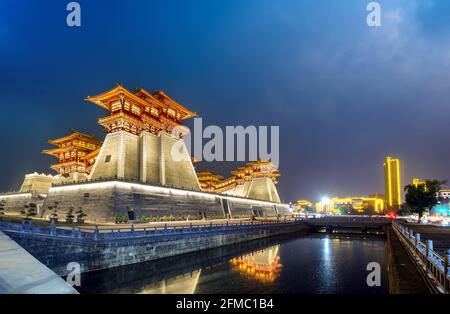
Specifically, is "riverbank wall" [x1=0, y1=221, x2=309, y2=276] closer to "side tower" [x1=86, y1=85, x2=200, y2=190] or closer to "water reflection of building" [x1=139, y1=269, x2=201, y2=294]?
"water reflection of building" [x1=139, y1=269, x2=201, y2=294]

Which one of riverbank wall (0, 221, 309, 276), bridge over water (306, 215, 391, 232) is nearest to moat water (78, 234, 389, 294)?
riverbank wall (0, 221, 309, 276)

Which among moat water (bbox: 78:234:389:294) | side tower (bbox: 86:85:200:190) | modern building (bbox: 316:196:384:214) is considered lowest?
modern building (bbox: 316:196:384:214)

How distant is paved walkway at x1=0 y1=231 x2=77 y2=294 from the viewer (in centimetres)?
1076

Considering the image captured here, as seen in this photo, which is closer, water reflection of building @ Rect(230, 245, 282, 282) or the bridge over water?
water reflection of building @ Rect(230, 245, 282, 282)

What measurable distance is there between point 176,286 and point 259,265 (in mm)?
9320

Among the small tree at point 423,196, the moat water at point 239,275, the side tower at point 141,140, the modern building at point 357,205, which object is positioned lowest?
the modern building at point 357,205

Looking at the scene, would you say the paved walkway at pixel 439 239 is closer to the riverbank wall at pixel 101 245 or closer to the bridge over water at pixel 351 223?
the riverbank wall at pixel 101 245

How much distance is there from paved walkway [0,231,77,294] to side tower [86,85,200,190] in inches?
974

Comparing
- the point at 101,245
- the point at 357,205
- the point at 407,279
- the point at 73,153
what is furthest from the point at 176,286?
the point at 357,205

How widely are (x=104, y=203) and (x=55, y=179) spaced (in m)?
39.1

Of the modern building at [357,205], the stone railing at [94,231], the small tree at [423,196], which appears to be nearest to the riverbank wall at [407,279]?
the stone railing at [94,231]

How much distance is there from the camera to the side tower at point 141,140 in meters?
40.5

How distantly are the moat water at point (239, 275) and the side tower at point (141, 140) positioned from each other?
18745mm

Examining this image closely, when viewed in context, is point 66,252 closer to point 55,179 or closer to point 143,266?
point 143,266
